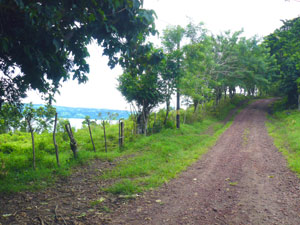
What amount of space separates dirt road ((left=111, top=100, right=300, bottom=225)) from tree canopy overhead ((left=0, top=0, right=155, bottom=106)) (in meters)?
3.60

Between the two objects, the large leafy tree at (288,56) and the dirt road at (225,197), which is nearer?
the dirt road at (225,197)

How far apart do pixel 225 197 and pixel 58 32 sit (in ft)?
16.8

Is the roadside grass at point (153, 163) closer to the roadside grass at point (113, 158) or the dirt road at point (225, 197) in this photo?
the roadside grass at point (113, 158)

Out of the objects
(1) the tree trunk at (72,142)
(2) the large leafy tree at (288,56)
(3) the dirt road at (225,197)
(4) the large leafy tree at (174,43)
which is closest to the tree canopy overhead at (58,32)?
(1) the tree trunk at (72,142)

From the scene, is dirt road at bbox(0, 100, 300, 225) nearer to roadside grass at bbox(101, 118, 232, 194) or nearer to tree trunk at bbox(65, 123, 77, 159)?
roadside grass at bbox(101, 118, 232, 194)

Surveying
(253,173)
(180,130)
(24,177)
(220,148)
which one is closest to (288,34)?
(180,130)

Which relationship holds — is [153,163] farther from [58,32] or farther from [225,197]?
[58,32]

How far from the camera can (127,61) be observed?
247 inches

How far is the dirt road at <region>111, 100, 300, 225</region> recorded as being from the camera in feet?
13.0

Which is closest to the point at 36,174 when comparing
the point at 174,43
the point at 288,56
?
the point at 174,43

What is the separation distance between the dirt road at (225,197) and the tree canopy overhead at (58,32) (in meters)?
3.60

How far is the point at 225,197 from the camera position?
15.9ft

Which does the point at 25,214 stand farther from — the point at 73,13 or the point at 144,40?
the point at 144,40

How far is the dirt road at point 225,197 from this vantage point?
3.97m
